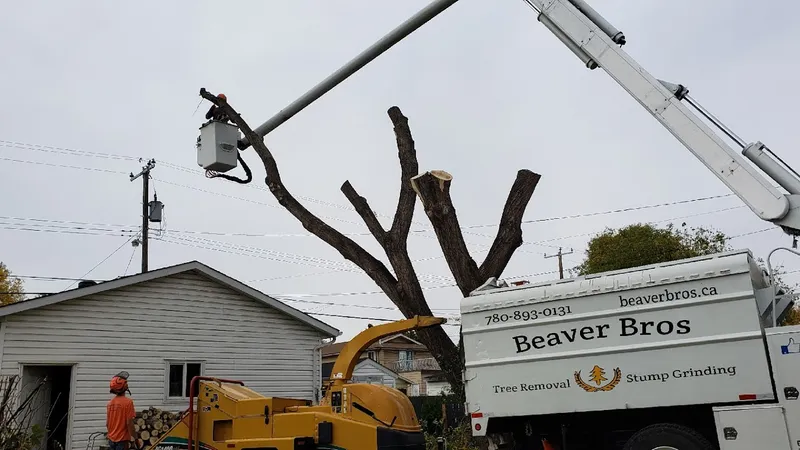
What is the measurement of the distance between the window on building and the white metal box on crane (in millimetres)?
7817

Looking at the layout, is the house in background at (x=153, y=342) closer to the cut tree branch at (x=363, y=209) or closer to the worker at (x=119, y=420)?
the worker at (x=119, y=420)

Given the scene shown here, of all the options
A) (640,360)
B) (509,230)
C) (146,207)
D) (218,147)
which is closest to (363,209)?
(509,230)

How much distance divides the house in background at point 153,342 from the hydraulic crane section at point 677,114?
33.8ft

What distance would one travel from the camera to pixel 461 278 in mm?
9977

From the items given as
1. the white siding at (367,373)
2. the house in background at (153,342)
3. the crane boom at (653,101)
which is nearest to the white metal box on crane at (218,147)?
the crane boom at (653,101)

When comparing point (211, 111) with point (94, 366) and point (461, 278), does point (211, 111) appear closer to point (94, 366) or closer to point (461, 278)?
point (461, 278)

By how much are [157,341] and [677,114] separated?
1167cm

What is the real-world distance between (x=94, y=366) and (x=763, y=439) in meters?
12.2

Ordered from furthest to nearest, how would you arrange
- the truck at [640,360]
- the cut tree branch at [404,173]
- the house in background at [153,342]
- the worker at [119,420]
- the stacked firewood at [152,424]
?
the stacked firewood at [152,424] → the house in background at [153,342] → the cut tree branch at [404,173] → the worker at [119,420] → the truck at [640,360]

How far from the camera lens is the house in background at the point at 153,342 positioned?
44.6ft

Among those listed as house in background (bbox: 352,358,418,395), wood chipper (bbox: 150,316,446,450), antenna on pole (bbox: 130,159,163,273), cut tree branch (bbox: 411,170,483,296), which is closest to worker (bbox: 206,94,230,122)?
cut tree branch (bbox: 411,170,483,296)

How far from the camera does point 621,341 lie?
7.44 meters

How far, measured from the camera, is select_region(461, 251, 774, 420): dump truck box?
6.96 metres

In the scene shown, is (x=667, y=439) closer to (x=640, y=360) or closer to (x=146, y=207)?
A: (x=640, y=360)
